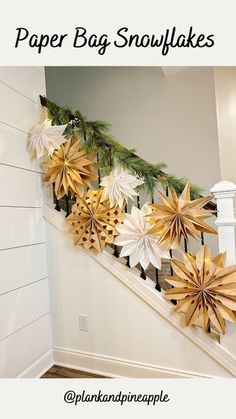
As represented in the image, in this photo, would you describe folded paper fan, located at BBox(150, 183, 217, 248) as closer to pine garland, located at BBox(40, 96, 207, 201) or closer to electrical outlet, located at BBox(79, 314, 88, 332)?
pine garland, located at BBox(40, 96, 207, 201)

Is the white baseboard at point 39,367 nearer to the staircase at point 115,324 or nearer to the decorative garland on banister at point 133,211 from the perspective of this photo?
the staircase at point 115,324

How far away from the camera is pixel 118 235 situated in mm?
1620

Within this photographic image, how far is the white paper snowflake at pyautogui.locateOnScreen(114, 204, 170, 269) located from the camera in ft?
5.08

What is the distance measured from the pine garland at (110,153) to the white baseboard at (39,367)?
1.35m

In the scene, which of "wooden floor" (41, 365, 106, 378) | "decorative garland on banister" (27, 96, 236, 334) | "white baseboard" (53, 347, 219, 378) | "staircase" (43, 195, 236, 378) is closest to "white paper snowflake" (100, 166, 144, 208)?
"decorative garland on banister" (27, 96, 236, 334)

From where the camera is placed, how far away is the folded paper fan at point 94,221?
166 centimetres

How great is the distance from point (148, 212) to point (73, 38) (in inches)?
39.0

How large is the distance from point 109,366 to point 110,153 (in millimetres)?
1416

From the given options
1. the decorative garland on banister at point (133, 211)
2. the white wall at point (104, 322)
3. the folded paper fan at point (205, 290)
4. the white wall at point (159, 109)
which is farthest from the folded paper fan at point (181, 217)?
the white wall at point (159, 109)

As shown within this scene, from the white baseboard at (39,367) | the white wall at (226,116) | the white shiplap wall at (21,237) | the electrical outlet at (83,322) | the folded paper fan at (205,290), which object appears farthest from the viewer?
the white wall at (226,116)

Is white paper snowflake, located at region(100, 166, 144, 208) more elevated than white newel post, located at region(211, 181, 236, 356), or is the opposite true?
white paper snowflake, located at region(100, 166, 144, 208)

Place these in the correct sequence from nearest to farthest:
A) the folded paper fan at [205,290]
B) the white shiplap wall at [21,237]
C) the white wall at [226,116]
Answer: the folded paper fan at [205,290]
the white shiplap wall at [21,237]
the white wall at [226,116]

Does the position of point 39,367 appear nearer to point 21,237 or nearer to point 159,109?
point 21,237

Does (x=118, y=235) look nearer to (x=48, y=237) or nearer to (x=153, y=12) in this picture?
(x=48, y=237)
